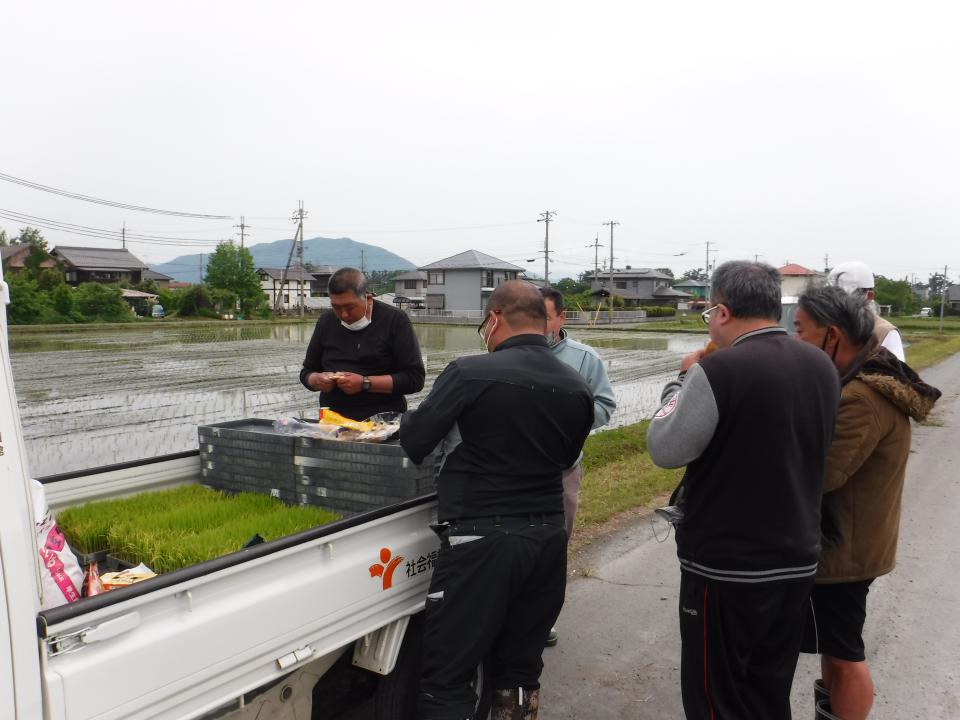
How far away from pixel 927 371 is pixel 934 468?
15.2 meters

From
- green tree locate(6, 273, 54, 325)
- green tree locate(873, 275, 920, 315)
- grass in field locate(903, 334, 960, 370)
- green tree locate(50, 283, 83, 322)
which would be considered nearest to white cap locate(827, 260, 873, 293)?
grass in field locate(903, 334, 960, 370)

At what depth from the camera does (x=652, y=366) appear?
2131 cm

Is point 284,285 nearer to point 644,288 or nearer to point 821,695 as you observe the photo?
point 644,288

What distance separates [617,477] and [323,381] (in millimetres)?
4167

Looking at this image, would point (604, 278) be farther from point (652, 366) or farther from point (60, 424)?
point (60, 424)

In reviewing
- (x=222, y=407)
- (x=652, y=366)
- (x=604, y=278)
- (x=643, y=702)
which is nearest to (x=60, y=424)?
(x=222, y=407)

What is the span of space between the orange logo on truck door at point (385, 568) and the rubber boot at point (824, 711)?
6.02ft

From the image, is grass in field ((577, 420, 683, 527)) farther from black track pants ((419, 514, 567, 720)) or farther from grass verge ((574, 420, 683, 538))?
black track pants ((419, 514, 567, 720))

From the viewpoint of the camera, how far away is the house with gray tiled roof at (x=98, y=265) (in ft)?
193

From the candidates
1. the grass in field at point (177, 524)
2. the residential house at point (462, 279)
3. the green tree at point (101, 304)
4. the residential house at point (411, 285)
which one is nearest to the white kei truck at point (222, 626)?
the grass in field at point (177, 524)

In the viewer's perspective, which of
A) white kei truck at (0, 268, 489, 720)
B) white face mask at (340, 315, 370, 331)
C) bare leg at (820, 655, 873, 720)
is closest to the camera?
white kei truck at (0, 268, 489, 720)

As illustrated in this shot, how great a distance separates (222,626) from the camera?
2068mm

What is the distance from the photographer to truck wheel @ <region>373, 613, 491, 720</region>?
2.82 metres

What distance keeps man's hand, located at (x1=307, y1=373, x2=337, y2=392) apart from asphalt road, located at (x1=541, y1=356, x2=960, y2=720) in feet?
6.33
